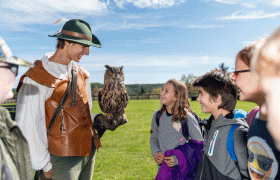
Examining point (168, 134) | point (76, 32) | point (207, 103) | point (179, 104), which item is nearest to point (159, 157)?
point (168, 134)

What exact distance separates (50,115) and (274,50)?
86.1 inches

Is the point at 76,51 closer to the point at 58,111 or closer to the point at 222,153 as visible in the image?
the point at 58,111

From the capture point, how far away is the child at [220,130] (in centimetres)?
176

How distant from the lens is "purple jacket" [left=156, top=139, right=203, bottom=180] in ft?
8.60

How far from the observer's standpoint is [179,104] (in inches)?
117

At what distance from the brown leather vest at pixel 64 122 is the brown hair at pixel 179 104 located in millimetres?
1323

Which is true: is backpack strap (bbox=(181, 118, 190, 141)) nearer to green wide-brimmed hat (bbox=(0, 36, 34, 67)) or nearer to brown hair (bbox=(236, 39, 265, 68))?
brown hair (bbox=(236, 39, 265, 68))

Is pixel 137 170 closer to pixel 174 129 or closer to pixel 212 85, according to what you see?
pixel 174 129

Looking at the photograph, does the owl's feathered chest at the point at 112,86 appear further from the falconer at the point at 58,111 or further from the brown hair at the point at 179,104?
the brown hair at the point at 179,104

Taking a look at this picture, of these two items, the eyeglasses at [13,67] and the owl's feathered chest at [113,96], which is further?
the owl's feathered chest at [113,96]

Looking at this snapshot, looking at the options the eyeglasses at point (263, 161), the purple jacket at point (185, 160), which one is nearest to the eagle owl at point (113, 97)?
the purple jacket at point (185, 160)

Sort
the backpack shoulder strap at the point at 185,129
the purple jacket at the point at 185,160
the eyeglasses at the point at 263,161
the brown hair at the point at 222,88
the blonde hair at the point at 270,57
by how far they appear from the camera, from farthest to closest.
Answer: the backpack shoulder strap at the point at 185,129 < the purple jacket at the point at 185,160 < the brown hair at the point at 222,88 < the eyeglasses at the point at 263,161 < the blonde hair at the point at 270,57

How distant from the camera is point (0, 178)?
1.05 metres

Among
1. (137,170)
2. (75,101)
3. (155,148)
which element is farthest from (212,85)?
(137,170)
